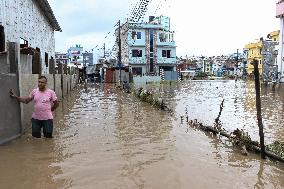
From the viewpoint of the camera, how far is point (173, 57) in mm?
64625

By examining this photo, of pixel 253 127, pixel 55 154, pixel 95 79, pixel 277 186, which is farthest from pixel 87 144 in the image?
pixel 95 79

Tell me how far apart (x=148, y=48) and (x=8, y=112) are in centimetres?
5517

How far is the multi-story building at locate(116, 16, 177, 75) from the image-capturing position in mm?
62438

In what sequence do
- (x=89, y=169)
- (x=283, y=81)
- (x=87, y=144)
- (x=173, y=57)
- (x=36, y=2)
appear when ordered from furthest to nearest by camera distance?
1. (x=173, y=57)
2. (x=283, y=81)
3. (x=36, y=2)
4. (x=87, y=144)
5. (x=89, y=169)

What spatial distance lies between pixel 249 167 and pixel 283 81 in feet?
121

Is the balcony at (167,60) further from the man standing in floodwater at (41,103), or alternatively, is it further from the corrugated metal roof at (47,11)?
the man standing in floodwater at (41,103)

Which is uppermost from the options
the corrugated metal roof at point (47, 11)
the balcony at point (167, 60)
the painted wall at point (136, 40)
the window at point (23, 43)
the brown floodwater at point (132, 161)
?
the painted wall at point (136, 40)

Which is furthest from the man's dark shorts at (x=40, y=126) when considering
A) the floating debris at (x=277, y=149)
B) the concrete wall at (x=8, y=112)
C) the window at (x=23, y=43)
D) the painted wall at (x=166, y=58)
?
the painted wall at (x=166, y=58)

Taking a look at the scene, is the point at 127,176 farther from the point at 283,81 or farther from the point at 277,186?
the point at 283,81

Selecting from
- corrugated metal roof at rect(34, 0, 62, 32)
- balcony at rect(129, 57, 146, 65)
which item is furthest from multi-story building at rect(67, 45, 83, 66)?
corrugated metal roof at rect(34, 0, 62, 32)

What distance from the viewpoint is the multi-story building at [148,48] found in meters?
62.4

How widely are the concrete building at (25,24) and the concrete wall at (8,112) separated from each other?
39.6 inches

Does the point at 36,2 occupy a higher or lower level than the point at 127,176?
higher

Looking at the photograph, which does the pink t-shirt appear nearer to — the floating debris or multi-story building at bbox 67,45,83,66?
the floating debris
